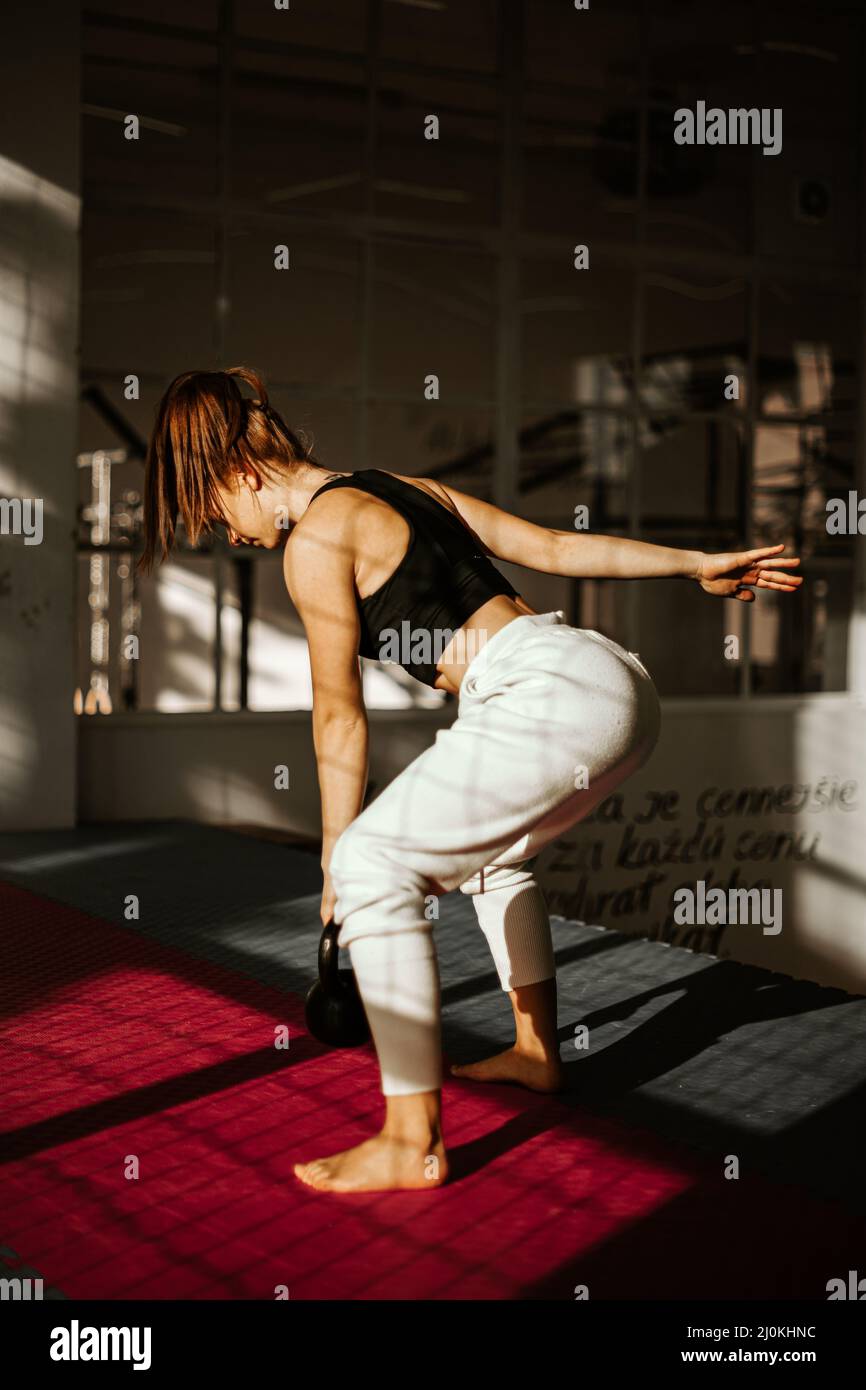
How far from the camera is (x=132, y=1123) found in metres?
2.45

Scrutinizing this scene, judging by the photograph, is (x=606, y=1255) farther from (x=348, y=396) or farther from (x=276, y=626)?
(x=276, y=626)

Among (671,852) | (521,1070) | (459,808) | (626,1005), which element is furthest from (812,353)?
(459,808)

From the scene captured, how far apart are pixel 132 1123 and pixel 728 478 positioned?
9889 mm

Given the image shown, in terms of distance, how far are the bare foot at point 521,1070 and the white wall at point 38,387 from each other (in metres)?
3.44

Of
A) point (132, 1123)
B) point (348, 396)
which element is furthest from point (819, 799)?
point (132, 1123)

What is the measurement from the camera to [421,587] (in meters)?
2.16

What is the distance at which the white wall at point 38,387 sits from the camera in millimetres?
5531

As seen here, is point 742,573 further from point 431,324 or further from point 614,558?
point 431,324

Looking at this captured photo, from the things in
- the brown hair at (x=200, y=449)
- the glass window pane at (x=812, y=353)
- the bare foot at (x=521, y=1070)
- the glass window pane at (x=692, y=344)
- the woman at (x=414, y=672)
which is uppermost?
the glass window pane at (x=692, y=344)

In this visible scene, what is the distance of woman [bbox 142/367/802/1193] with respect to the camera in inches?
78.6

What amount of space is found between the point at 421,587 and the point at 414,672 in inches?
7.9

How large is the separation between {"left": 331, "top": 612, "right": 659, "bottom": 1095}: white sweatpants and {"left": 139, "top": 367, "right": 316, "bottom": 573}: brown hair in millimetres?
514

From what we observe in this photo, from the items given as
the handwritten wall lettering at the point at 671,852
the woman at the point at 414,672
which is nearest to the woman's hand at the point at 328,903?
the woman at the point at 414,672

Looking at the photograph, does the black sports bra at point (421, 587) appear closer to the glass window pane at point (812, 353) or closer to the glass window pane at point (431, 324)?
the glass window pane at point (812, 353)
